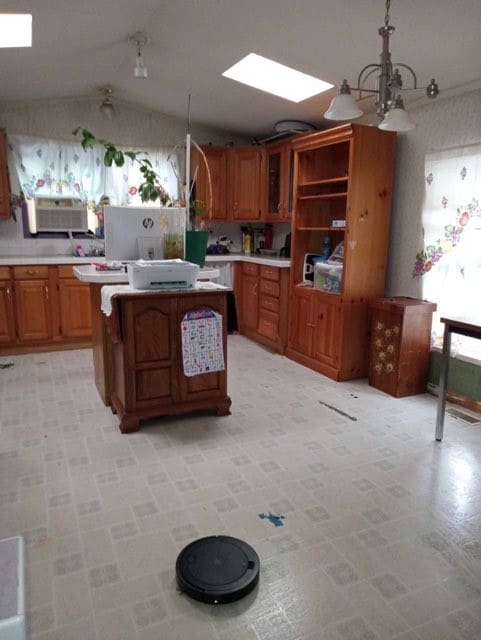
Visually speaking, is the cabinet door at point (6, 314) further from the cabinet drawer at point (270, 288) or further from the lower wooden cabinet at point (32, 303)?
the cabinet drawer at point (270, 288)

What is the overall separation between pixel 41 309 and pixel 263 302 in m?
2.25

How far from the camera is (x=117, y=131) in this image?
5051 millimetres

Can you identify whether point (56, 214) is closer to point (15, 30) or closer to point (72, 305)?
point (72, 305)

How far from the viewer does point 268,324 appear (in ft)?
15.9

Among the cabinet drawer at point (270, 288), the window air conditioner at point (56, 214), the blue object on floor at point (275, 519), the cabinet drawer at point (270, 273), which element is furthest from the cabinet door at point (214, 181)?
the blue object on floor at point (275, 519)

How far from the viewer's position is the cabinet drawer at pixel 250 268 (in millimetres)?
5000

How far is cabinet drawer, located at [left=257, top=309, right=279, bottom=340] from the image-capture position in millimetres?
4727

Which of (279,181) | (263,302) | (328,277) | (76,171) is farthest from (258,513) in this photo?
(76,171)

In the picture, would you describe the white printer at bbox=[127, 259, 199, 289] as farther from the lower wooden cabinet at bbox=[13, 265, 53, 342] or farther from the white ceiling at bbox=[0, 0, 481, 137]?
the lower wooden cabinet at bbox=[13, 265, 53, 342]

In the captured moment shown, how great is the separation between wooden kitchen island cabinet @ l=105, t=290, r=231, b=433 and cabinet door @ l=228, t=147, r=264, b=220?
2531mm

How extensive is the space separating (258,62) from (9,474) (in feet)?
11.6

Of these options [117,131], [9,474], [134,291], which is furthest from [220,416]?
[117,131]

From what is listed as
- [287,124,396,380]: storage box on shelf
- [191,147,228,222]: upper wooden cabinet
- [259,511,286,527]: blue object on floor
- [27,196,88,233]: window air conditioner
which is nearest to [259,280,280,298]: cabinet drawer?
[287,124,396,380]: storage box on shelf

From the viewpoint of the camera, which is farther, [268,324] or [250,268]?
[250,268]
